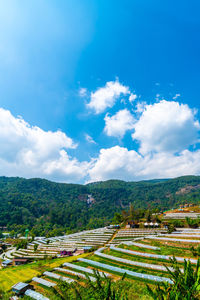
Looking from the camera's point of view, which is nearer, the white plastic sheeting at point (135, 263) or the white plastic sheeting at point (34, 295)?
the white plastic sheeting at point (34, 295)

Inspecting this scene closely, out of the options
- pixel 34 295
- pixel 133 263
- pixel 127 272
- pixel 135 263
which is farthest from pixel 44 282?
pixel 135 263

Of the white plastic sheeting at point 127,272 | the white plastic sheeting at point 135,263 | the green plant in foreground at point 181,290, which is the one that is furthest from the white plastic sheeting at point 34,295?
the green plant in foreground at point 181,290

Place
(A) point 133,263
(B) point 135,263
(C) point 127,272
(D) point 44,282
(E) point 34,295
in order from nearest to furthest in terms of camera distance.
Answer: (E) point 34,295, (C) point 127,272, (D) point 44,282, (B) point 135,263, (A) point 133,263

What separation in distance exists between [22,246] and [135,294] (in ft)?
321

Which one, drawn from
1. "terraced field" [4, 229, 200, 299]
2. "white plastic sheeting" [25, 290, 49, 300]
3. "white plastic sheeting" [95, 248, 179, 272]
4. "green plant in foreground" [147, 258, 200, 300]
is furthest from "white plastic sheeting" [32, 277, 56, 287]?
"green plant in foreground" [147, 258, 200, 300]

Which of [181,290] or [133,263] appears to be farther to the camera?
[133,263]

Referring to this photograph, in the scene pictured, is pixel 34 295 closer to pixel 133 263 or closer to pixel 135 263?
pixel 133 263

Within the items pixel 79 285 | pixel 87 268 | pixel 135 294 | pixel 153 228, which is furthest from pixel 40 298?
pixel 153 228

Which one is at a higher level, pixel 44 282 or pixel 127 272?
pixel 127 272

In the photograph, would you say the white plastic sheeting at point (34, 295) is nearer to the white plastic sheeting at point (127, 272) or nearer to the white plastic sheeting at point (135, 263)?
the white plastic sheeting at point (127, 272)

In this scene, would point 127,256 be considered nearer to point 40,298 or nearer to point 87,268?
point 87,268

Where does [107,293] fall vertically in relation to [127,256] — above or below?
above

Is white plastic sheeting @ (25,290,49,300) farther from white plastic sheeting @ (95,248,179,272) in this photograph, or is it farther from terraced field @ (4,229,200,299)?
white plastic sheeting @ (95,248,179,272)

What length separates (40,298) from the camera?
2925 cm
